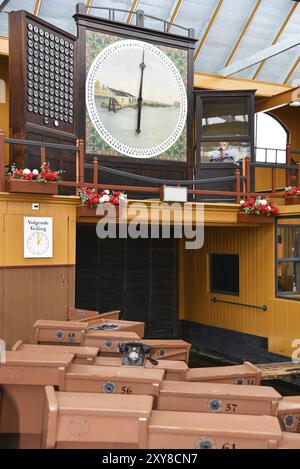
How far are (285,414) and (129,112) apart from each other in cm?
882

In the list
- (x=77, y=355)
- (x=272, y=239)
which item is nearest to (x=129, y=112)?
(x=272, y=239)

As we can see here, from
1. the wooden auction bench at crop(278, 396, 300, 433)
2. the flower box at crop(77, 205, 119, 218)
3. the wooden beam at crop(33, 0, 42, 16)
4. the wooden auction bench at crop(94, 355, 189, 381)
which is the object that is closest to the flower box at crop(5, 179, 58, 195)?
the flower box at crop(77, 205, 119, 218)

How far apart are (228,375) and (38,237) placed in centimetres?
425

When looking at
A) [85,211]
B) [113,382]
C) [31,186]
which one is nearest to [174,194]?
[85,211]

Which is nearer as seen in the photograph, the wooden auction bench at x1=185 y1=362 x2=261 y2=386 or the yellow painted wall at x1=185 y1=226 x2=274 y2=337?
the wooden auction bench at x1=185 y1=362 x2=261 y2=386

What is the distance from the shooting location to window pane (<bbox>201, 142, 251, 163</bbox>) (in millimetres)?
13545

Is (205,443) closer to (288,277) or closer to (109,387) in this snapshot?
(109,387)

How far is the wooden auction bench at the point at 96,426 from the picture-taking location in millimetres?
3945

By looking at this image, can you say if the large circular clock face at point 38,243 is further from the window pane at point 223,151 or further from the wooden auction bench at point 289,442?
the wooden auction bench at point 289,442

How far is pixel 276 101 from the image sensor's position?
1642cm

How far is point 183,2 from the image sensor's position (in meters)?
15.1

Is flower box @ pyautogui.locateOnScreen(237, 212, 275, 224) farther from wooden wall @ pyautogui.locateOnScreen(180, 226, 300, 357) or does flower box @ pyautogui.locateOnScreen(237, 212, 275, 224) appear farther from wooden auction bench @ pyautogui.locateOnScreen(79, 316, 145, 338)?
wooden auction bench @ pyautogui.locateOnScreen(79, 316, 145, 338)

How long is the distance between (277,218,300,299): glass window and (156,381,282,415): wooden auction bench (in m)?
7.38

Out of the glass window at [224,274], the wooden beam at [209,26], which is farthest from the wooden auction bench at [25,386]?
the wooden beam at [209,26]
